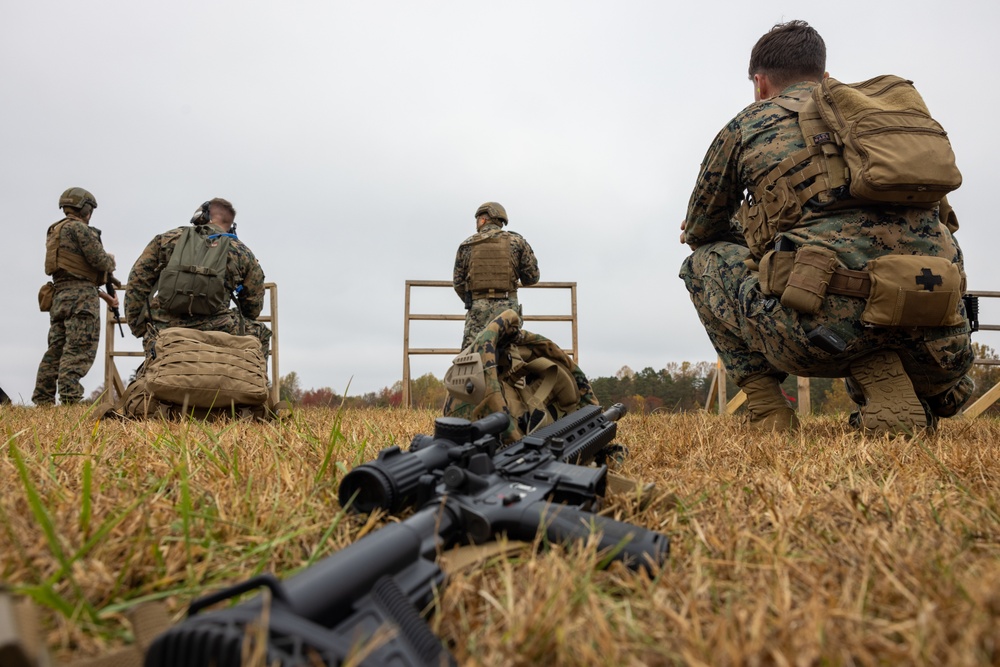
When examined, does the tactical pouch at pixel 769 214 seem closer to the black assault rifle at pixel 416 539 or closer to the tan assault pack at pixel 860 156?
the tan assault pack at pixel 860 156

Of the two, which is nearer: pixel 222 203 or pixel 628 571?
pixel 628 571

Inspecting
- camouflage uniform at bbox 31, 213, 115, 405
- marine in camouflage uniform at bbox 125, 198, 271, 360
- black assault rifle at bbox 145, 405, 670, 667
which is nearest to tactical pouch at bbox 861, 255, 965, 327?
black assault rifle at bbox 145, 405, 670, 667

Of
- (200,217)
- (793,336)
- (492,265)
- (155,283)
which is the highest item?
(200,217)

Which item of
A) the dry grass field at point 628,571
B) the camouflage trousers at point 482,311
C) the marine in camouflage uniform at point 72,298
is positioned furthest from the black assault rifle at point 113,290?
the dry grass field at point 628,571

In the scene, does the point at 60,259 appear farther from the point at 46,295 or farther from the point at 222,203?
the point at 222,203

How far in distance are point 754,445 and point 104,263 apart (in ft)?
22.4

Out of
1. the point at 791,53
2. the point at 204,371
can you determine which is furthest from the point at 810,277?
the point at 204,371

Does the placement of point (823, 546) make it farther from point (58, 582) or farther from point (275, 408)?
point (275, 408)

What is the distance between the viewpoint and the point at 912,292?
2.30 meters

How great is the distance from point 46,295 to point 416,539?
7325 millimetres

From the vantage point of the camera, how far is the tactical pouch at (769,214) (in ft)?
8.48

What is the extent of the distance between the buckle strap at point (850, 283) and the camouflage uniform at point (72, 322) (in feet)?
22.7

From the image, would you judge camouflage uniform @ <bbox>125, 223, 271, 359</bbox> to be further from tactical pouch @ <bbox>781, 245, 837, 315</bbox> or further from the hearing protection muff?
tactical pouch @ <bbox>781, 245, 837, 315</bbox>

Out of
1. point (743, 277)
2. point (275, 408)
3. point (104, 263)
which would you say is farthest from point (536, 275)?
point (104, 263)
